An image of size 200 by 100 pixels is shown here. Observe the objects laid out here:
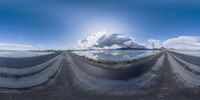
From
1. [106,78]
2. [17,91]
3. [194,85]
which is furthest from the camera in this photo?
[106,78]

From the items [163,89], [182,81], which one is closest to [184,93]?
[163,89]

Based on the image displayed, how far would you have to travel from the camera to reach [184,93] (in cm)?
1038

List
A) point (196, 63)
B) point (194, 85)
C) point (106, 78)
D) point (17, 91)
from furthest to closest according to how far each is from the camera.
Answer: point (196, 63)
point (106, 78)
point (194, 85)
point (17, 91)

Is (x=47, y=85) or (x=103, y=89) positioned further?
(x=47, y=85)

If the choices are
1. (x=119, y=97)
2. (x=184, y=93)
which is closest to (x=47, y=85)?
(x=119, y=97)

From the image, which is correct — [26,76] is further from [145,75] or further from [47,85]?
[145,75]

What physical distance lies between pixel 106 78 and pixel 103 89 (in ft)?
5.45

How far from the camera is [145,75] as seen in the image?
1394cm

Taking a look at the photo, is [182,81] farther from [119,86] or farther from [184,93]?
[119,86]

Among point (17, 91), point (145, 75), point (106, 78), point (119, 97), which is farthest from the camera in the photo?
point (145, 75)

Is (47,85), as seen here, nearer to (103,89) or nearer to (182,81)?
A: (103,89)

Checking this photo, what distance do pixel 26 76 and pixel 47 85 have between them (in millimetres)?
1806

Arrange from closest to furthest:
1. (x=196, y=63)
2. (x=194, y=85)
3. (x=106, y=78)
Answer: (x=194, y=85) < (x=106, y=78) < (x=196, y=63)

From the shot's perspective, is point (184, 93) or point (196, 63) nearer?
point (184, 93)
